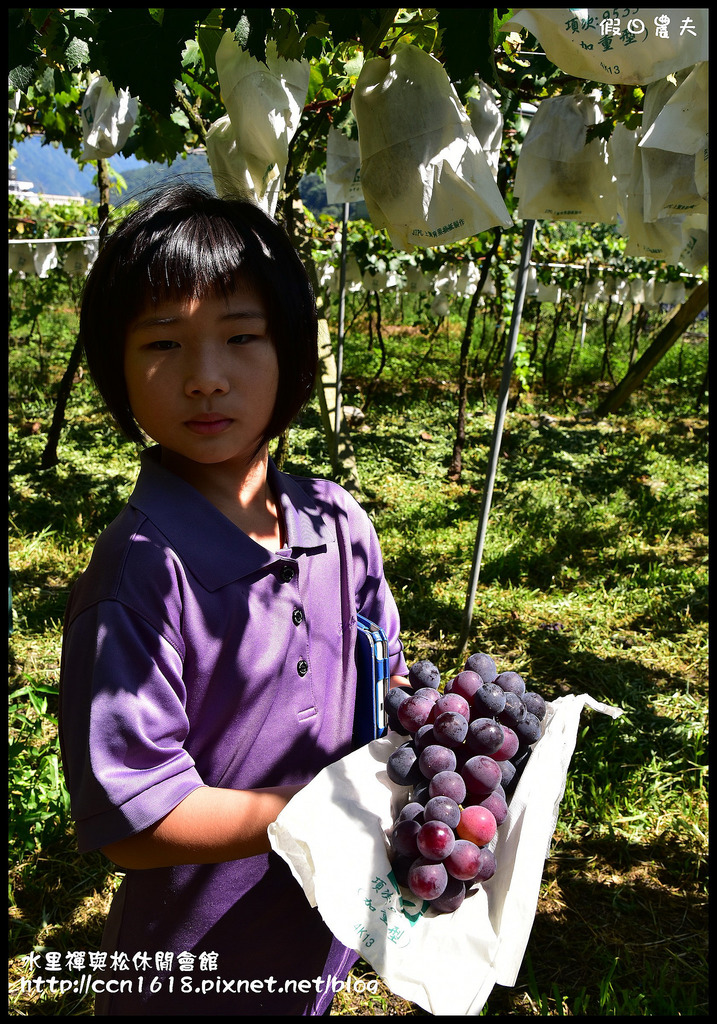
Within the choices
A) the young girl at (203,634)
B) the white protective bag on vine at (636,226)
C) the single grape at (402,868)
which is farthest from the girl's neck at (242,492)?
Answer: the white protective bag on vine at (636,226)

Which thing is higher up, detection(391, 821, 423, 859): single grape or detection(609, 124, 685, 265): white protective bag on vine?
detection(609, 124, 685, 265): white protective bag on vine

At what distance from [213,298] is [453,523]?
3.70 meters

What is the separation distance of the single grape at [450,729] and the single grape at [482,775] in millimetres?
33

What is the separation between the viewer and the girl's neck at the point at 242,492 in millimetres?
1043

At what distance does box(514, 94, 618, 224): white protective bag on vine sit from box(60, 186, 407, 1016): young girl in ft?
3.86

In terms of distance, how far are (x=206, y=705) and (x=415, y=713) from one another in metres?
0.29

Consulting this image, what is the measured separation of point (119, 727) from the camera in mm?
810

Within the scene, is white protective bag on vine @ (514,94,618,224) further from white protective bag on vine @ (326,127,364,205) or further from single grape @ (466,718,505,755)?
single grape @ (466,718,505,755)

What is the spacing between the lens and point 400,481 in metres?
5.34

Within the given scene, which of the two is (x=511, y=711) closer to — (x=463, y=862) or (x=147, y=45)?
(x=463, y=862)

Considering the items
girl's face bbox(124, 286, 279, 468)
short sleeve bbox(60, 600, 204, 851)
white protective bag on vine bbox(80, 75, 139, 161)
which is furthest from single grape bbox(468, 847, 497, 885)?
white protective bag on vine bbox(80, 75, 139, 161)

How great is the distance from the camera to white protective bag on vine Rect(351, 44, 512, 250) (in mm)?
1157

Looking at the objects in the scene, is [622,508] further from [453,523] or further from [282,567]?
[282,567]

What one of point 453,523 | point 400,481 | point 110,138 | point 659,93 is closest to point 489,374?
point 400,481
